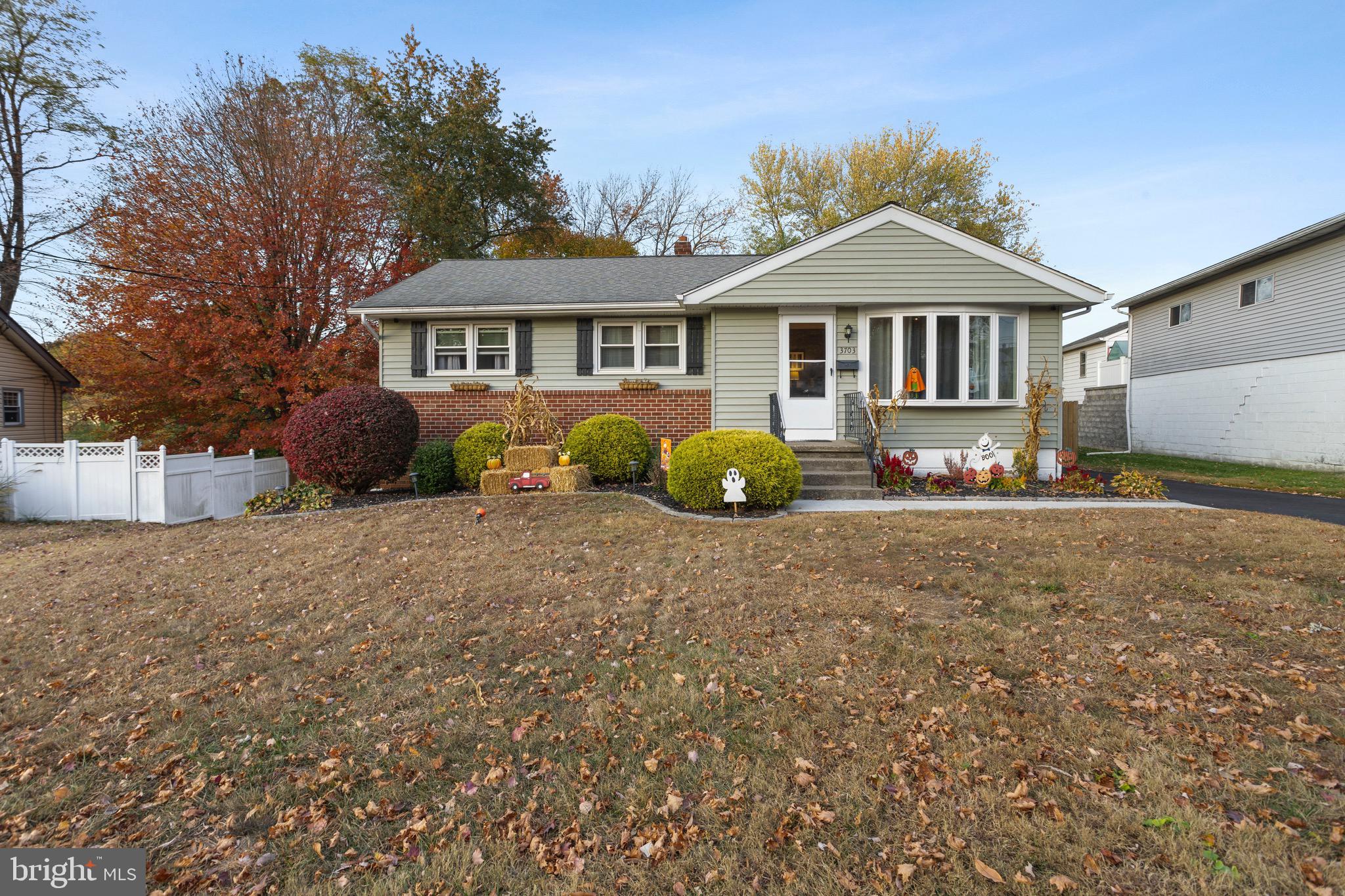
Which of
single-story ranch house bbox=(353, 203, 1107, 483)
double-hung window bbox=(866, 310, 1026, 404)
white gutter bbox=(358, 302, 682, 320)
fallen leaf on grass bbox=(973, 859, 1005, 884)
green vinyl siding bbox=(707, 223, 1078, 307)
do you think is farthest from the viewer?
white gutter bbox=(358, 302, 682, 320)

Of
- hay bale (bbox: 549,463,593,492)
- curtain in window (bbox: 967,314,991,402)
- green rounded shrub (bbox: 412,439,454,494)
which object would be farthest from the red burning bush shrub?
curtain in window (bbox: 967,314,991,402)

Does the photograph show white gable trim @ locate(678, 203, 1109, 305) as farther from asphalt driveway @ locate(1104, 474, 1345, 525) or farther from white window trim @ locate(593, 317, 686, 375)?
asphalt driveway @ locate(1104, 474, 1345, 525)

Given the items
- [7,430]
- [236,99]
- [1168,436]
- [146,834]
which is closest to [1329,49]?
[1168,436]

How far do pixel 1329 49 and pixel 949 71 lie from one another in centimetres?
682

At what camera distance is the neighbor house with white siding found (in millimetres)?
13289

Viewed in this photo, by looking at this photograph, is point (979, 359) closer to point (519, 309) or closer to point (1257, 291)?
point (519, 309)

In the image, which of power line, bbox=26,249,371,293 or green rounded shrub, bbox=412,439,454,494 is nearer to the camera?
green rounded shrub, bbox=412,439,454,494

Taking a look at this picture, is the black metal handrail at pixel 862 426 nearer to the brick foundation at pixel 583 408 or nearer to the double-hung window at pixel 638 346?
the brick foundation at pixel 583 408

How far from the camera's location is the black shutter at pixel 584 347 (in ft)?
41.0

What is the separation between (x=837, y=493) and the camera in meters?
9.77

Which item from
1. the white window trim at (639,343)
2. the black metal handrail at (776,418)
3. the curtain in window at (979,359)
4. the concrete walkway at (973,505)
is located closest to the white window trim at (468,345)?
the white window trim at (639,343)

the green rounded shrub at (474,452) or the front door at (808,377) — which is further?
the front door at (808,377)

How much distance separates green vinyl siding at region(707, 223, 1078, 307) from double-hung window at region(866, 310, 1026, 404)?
1.22 feet

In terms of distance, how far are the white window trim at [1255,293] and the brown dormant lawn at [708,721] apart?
1260cm
